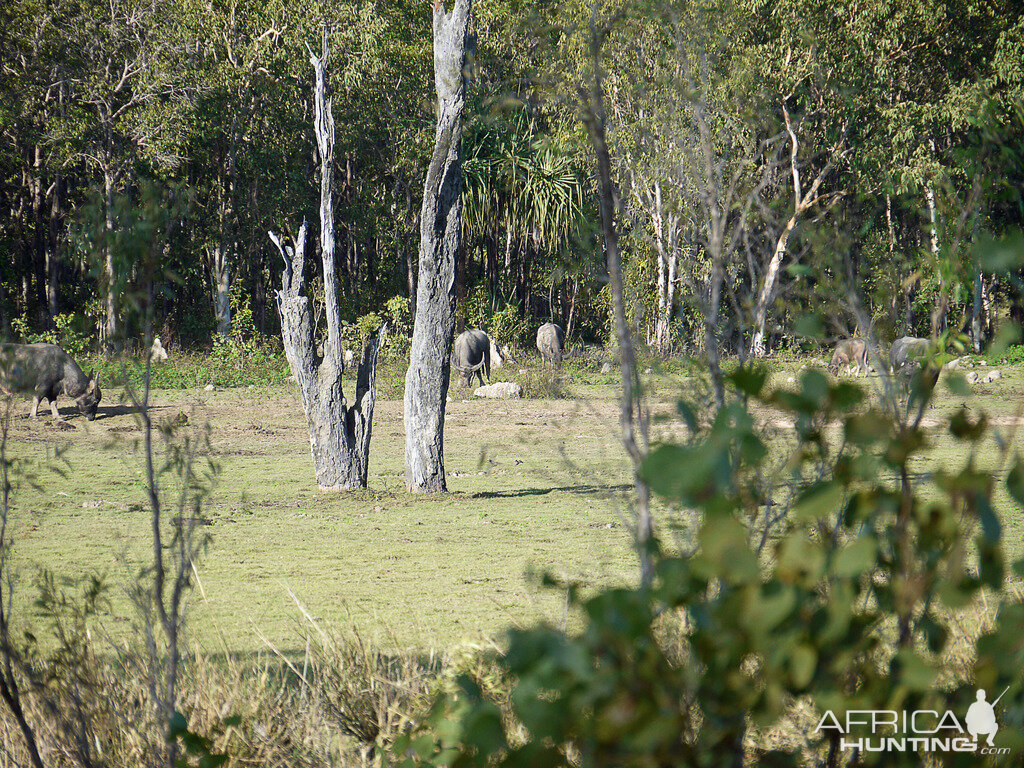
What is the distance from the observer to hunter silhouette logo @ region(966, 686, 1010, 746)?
131 cm

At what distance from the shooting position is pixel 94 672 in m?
3.07

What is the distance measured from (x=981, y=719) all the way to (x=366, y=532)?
6803 millimetres

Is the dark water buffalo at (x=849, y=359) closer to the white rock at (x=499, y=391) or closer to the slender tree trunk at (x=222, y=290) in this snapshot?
the white rock at (x=499, y=391)

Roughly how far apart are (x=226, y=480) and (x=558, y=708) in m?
9.76

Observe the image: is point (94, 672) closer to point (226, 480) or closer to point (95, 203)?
point (95, 203)

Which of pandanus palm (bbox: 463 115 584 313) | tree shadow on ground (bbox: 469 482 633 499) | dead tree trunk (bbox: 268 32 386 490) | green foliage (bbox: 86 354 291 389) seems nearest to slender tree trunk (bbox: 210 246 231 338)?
green foliage (bbox: 86 354 291 389)

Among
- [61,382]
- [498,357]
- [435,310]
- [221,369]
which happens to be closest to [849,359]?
[435,310]

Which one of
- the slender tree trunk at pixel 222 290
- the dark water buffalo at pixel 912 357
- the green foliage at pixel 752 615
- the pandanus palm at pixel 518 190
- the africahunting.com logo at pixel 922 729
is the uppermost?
the pandanus palm at pixel 518 190

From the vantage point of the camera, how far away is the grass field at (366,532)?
5.07 m

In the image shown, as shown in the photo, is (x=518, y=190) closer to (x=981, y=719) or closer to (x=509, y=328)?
(x=509, y=328)

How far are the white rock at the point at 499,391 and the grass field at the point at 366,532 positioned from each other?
150 inches

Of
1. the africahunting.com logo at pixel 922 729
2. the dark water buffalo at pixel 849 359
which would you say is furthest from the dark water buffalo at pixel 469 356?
the africahunting.com logo at pixel 922 729

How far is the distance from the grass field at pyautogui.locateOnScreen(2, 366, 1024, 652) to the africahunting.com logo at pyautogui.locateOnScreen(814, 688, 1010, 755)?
0.67m

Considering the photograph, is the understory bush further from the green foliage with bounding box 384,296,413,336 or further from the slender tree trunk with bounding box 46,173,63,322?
the slender tree trunk with bounding box 46,173,63,322
